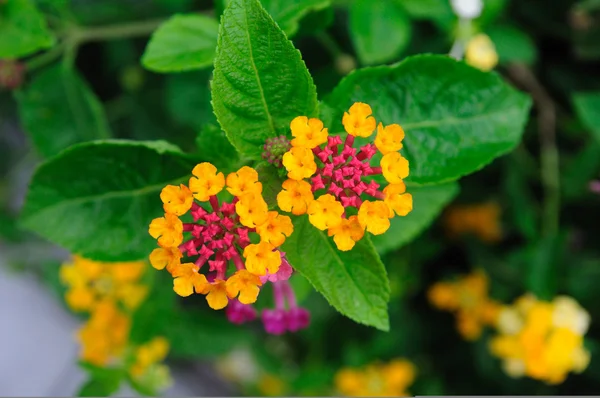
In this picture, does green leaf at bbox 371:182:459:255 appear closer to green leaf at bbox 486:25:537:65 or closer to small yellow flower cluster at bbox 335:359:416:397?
green leaf at bbox 486:25:537:65

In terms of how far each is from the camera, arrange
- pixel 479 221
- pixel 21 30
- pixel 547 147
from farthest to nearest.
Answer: pixel 479 221
pixel 547 147
pixel 21 30

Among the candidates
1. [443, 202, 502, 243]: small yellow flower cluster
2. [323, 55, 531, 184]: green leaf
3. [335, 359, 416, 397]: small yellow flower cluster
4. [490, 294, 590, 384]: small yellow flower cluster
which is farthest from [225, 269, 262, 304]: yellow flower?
[443, 202, 502, 243]: small yellow flower cluster

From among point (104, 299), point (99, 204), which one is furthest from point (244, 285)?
point (104, 299)

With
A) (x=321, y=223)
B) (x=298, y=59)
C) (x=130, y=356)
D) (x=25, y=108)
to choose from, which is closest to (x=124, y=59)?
(x=25, y=108)

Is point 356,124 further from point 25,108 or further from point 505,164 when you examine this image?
point 505,164

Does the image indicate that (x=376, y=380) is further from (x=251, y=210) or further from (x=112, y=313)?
(x=251, y=210)

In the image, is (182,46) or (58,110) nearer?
(182,46)
